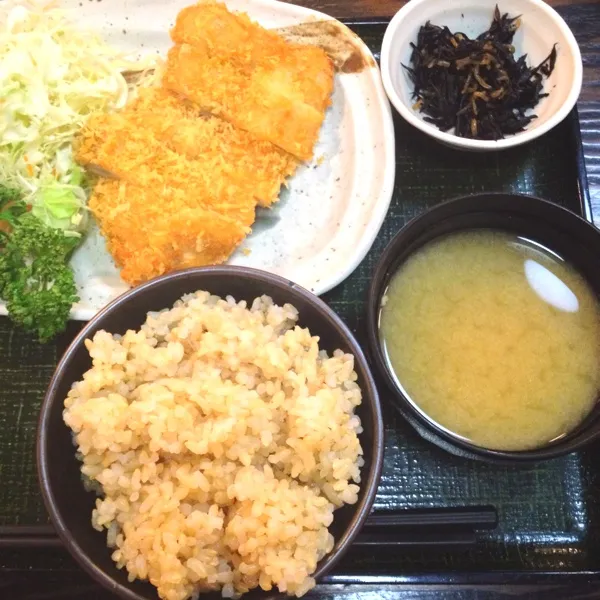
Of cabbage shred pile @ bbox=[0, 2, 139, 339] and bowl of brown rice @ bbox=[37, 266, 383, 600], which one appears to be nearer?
bowl of brown rice @ bbox=[37, 266, 383, 600]

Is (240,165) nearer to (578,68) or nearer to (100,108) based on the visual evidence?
(100,108)

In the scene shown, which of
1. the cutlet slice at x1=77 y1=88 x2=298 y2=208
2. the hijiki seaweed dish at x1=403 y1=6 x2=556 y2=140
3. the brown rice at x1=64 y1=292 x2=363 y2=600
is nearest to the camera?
the brown rice at x1=64 y1=292 x2=363 y2=600

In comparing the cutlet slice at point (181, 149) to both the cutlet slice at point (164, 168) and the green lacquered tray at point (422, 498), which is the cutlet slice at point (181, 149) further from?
the green lacquered tray at point (422, 498)

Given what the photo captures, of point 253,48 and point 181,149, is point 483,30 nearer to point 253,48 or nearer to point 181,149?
point 253,48

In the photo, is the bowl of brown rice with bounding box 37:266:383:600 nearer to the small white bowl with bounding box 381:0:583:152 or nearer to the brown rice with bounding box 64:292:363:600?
the brown rice with bounding box 64:292:363:600

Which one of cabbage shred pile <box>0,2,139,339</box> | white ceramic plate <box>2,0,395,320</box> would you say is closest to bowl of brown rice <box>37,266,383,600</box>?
white ceramic plate <box>2,0,395,320</box>

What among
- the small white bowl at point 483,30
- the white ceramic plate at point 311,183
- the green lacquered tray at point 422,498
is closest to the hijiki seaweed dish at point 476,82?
the small white bowl at point 483,30
